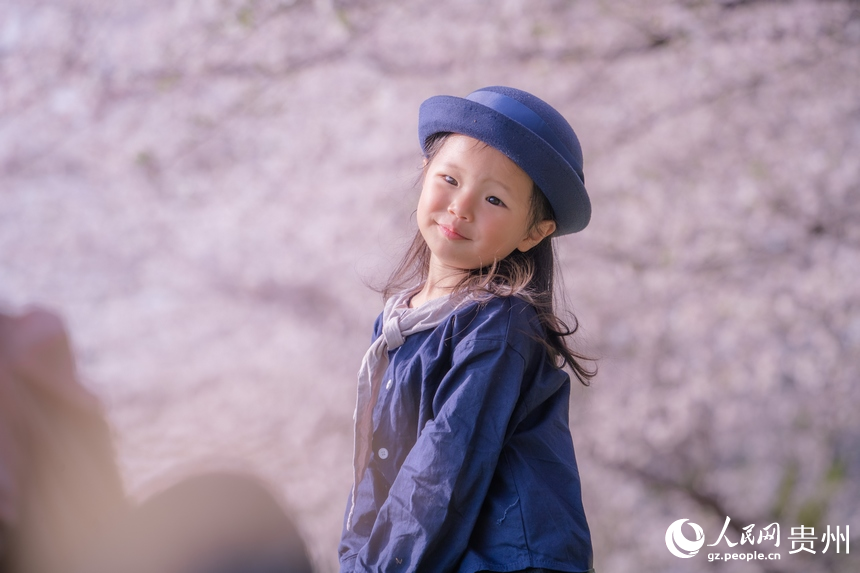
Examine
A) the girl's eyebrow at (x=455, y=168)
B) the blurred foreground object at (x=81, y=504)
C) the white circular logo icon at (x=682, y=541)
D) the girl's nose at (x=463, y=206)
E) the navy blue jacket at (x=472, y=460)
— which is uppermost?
the girl's eyebrow at (x=455, y=168)

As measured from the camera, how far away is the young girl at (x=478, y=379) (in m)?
1.07

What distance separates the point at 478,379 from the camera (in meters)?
1.10

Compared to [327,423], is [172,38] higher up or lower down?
higher up

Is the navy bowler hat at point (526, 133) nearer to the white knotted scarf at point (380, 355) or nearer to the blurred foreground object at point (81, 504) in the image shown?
the white knotted scarf at point (380, 355)

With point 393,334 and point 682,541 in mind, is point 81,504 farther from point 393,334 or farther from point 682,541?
point 682,541

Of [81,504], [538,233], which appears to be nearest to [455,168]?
[538,233]

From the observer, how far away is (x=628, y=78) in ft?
9.54

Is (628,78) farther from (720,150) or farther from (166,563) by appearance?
(166,563)

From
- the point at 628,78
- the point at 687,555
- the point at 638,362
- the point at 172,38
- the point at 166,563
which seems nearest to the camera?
the point at 166,563

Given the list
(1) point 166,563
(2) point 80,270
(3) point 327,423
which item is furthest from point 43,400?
(2) point 80,270

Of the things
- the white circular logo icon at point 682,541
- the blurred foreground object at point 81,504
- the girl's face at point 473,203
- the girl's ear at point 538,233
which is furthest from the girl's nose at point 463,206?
the white circular logo icon at point 682,541

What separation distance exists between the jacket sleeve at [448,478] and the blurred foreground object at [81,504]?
164 mm

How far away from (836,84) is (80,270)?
2.89m

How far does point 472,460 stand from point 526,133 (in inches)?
19.0
